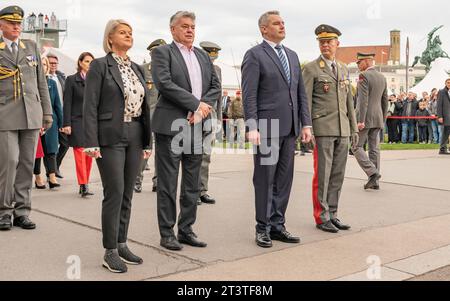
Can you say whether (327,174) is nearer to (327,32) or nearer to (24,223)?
(327,32)

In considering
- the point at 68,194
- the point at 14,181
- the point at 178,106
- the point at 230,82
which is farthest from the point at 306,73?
the point at 230,82

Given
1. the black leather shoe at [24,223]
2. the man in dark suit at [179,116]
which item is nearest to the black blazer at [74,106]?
the black leather shoe at [24,223]

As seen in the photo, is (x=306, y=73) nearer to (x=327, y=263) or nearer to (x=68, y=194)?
(x=327, y=263)

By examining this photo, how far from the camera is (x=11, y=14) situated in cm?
551

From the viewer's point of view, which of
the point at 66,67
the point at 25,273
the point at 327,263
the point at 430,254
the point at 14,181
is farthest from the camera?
the point at 66,67

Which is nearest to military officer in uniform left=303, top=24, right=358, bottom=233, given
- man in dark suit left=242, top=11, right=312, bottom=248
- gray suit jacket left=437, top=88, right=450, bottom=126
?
man in dark suit left=242, top=11, right=312, bottom=248

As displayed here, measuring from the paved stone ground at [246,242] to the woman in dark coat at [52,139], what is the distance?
325mm

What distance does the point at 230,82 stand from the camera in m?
29.0

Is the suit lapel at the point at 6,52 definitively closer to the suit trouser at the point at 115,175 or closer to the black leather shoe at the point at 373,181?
the suit trouser at the point at 115,175

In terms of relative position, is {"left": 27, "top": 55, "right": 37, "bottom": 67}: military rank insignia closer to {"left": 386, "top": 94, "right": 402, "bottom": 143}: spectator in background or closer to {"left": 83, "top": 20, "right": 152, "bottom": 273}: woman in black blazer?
{"left": 83, "top": 20, "right": 152, "bottom": 273}: woman in black blazer

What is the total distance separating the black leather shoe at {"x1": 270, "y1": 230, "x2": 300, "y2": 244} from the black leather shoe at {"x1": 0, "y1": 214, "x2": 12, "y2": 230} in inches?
98.9

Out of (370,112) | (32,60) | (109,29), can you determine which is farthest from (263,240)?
(370,112)

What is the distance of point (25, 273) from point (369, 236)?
3.10 meters

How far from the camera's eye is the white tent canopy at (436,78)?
128 ft
